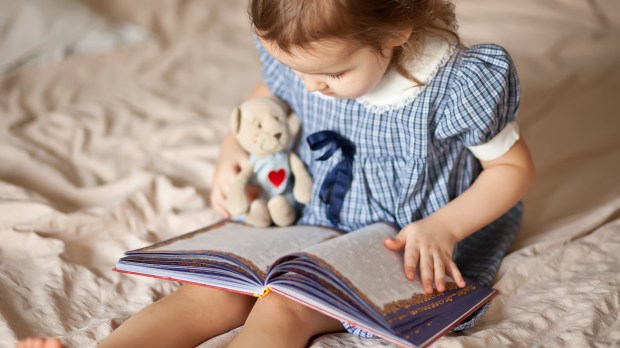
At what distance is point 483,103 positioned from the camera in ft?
3.22

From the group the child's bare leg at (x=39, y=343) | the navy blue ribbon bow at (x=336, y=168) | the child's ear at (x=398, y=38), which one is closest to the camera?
the child's bare leg at (x=39, y=343)

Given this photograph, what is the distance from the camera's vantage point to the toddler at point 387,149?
0.90 meters

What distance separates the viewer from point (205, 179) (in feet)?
4.62

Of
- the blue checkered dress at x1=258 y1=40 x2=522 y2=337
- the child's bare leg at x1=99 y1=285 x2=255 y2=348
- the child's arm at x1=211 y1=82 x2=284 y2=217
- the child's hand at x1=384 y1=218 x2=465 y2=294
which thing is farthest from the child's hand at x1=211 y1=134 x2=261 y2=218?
the child's hand at x1=384 y1=218 x2=465 y2=294

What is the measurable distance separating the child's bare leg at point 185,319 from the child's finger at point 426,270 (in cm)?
26

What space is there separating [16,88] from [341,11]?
1056mm

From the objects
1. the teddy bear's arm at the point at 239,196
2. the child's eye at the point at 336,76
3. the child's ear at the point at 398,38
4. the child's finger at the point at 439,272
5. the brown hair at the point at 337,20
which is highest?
the brown hair at the point at 337,20

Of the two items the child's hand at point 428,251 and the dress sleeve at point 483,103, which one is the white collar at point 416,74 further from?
the child's hand at point 428,251

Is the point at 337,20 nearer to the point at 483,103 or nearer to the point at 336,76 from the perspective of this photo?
the point at 336,76

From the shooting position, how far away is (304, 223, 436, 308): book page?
0.88 meters

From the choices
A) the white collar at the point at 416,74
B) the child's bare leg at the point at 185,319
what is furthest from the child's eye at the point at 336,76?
the child's bare leg at the point at 185,319

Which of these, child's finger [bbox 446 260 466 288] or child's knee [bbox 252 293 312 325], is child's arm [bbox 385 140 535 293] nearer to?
child's finger [bbox 446 260 466 288]

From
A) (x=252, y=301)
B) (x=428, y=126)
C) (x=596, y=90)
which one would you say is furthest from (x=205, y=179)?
(x=596, y=90)

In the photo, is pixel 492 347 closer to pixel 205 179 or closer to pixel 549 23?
pixel 205 179
